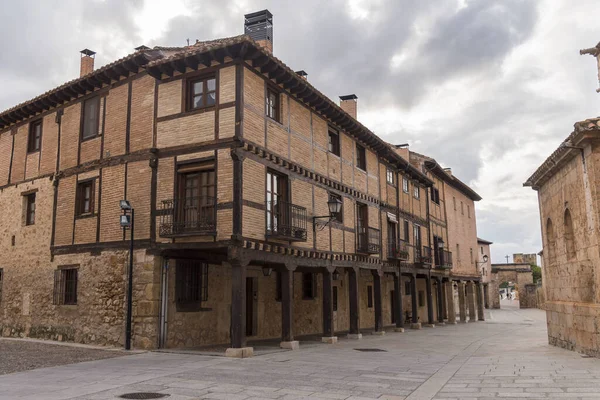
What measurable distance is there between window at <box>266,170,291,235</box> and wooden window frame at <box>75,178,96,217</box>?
18.4 ft

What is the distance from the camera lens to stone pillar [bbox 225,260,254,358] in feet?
40.0

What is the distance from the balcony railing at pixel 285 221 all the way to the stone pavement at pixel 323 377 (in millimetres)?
3168

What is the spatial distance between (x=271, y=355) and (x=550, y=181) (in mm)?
9951

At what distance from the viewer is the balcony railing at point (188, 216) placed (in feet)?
41.6

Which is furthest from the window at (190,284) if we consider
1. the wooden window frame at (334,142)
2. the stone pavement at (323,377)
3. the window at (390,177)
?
the window at (390,177)

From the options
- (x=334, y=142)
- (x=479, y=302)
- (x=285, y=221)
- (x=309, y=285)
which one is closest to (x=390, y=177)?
(x=334, y=142)

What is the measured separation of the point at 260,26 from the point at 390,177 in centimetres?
1009

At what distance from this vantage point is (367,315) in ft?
82.5

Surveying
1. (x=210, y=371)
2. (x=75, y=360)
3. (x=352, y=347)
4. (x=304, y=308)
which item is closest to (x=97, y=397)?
(x=210, y=371)

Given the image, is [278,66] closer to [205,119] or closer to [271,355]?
[205,119]

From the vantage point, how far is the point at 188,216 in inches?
525

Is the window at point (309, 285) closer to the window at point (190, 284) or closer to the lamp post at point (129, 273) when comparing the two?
the window at point (190, 284)

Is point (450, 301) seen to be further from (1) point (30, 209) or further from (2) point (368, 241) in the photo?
(1) point (30, 209)

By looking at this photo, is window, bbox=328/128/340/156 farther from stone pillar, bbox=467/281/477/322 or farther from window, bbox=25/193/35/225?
stone pillar, bbox=467/281/477/322
